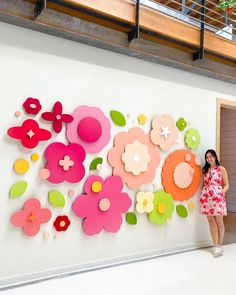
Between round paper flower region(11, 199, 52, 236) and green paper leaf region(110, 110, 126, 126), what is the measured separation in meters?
1.17

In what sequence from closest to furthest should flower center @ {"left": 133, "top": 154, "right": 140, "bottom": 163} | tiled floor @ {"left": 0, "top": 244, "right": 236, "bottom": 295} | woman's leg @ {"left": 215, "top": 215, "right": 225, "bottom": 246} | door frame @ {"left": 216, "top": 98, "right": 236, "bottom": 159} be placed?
tiled floor @ {"left": 0, "top": 244, "right": 236, "bottom": 295} → flower center @ {"left": 133, "top": 154, "right": 140, "bottom": 163} → woman's leg @ {"left": 215, "top": 215, "right": 225, "bottom": 246} → door frame @ {"left": 216, "top": 98, "right": 236, "bottom": 159}

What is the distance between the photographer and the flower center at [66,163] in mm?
2821

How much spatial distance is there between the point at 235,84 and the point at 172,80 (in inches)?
52.0

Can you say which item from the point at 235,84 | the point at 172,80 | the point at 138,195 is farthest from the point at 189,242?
the point at 235,84

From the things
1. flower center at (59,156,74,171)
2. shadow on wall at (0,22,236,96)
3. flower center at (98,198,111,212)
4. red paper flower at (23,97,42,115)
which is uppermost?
shadow on wall at (0,22,236,96)

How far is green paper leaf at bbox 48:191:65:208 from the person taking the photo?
9.16 feet

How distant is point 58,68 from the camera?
288 centimetres

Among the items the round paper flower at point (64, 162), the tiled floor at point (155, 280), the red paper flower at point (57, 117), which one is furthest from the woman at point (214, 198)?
the red paper flower at point (57, 117)

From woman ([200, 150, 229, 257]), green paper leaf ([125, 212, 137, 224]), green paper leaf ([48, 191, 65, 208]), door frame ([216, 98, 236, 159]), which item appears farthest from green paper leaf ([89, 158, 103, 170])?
door frame ([216, 98, 236, 159])

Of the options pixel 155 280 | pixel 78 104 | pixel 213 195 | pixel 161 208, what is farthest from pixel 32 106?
pixel 213 195

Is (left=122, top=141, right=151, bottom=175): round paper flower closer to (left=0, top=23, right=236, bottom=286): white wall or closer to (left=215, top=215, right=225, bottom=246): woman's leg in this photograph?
(left=0, top=23, right=236, bottom=286): white wall

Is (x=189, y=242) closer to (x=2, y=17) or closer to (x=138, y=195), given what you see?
(x=138, y=195)

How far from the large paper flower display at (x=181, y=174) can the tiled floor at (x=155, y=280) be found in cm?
79

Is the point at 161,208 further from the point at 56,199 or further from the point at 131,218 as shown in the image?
the point at 56,199
